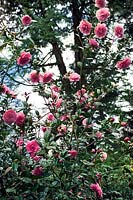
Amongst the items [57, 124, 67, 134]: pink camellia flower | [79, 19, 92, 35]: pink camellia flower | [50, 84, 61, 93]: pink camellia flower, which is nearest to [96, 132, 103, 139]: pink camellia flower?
[57, 124, 67, 134]: pink camellia flower

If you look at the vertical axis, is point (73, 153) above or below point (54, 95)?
below

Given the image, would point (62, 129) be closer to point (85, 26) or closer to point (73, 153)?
point (73, 153)

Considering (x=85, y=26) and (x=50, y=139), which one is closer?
(x=50, y=139)

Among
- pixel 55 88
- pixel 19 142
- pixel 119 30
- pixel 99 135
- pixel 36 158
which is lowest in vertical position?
pixel 36 158

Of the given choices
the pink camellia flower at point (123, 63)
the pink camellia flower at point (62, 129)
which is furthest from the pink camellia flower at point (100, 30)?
the pink camellia flower at point (62, 129)

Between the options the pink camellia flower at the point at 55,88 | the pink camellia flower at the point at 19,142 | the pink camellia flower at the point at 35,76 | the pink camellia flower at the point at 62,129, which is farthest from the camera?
the pink camellia flower at the point at 55,88

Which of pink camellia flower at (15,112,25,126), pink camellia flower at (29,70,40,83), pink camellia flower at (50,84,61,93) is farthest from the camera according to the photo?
pink camellia flower at (50,84,61,93)

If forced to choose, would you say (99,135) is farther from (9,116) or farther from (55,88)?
(9,116)

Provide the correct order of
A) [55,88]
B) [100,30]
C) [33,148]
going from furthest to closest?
[55,88]
[100,30]
[33,148]

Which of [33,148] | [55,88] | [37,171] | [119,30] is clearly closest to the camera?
[37,171]

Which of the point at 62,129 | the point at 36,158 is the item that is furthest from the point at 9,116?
the point at 62,129

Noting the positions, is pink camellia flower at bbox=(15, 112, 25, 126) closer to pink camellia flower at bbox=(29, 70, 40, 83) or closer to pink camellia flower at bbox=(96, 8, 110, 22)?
pink camellia flower at bbox=(29, 70, 40, 83)

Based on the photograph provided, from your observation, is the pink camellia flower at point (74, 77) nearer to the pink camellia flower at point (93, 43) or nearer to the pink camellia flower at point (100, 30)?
the pink camellia flower at point (93, 43)

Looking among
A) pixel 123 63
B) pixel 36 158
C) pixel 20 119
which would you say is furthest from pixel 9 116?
pixel 123 63
